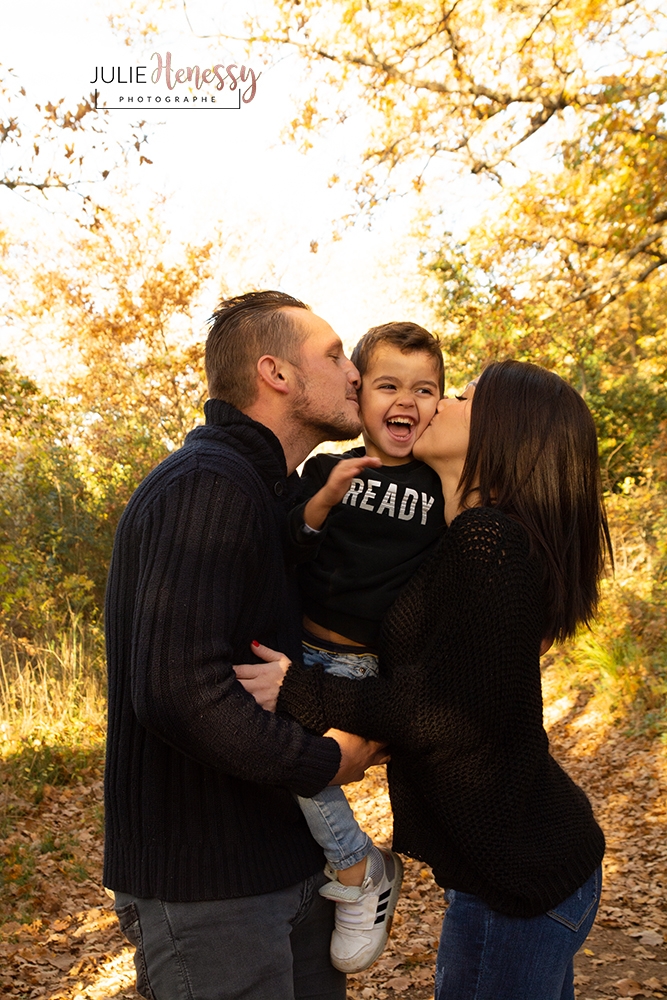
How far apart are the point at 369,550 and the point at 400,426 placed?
2.27 feet

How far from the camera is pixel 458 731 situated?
2.13m

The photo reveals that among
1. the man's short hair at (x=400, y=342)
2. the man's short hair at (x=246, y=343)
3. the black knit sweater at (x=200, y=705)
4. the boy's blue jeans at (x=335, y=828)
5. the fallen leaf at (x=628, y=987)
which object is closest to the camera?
the black knit sweater at (x=200, y=705)

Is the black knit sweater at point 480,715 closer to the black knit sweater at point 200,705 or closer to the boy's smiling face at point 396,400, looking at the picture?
the black knit sweater at point 200,705

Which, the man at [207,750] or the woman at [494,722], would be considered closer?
the man at [207,750]

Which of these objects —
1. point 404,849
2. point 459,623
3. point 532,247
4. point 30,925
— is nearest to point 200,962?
point 404,849

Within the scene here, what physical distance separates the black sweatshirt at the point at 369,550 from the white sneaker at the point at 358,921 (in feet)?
2.08

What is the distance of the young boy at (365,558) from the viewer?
Answer: 2354mm

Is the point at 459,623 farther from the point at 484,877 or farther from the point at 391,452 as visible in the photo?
the point at 391,452

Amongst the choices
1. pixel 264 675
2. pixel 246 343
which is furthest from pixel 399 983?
pixel 246 343

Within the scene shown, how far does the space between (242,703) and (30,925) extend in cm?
472

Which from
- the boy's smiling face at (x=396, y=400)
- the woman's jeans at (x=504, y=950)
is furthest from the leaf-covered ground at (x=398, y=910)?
the boy's smiling face at (x=396, y=400)

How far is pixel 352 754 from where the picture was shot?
85.7 inches

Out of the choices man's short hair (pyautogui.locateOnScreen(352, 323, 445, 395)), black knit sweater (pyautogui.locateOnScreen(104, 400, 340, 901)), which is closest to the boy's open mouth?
man's short hair (pyautogui.locateOnScreen(352, 323, 445, 395))

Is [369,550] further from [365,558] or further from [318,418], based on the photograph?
[318,418]
